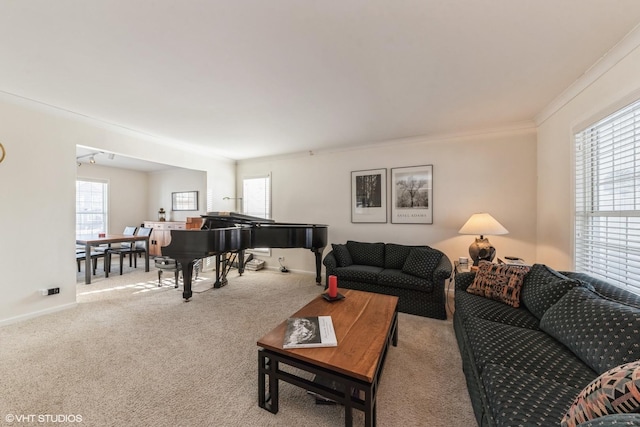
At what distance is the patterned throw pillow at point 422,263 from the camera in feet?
10.1

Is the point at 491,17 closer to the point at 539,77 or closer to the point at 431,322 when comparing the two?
the point at 539,77

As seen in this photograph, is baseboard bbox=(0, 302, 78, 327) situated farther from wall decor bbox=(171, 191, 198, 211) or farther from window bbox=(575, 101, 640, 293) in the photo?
window bbox=(575, 101, 640, 293)

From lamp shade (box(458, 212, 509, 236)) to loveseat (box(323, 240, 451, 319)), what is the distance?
492mm

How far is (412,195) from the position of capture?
161 inches

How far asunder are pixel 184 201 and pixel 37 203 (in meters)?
4.03

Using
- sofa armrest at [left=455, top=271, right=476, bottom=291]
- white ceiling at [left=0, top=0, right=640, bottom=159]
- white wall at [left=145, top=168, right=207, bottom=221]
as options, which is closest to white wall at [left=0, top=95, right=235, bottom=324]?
white ceiling at [left=0, top=0, right=640, bottom=159]

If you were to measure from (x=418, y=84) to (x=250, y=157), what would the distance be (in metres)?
4.04

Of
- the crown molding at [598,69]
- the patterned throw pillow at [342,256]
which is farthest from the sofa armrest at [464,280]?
the crown molding at [598,69]

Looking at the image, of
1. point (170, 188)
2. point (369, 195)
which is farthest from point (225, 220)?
point (170, 188)

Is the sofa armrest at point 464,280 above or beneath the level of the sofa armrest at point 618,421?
beneath

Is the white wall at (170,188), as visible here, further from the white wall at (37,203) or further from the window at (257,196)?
the white wall at (37,203)

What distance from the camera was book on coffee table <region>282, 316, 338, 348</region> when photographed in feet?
4.91

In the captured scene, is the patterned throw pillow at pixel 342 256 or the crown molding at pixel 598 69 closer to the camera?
the crown molding at pixel 598 69

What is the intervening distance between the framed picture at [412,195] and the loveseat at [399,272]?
65 cm
